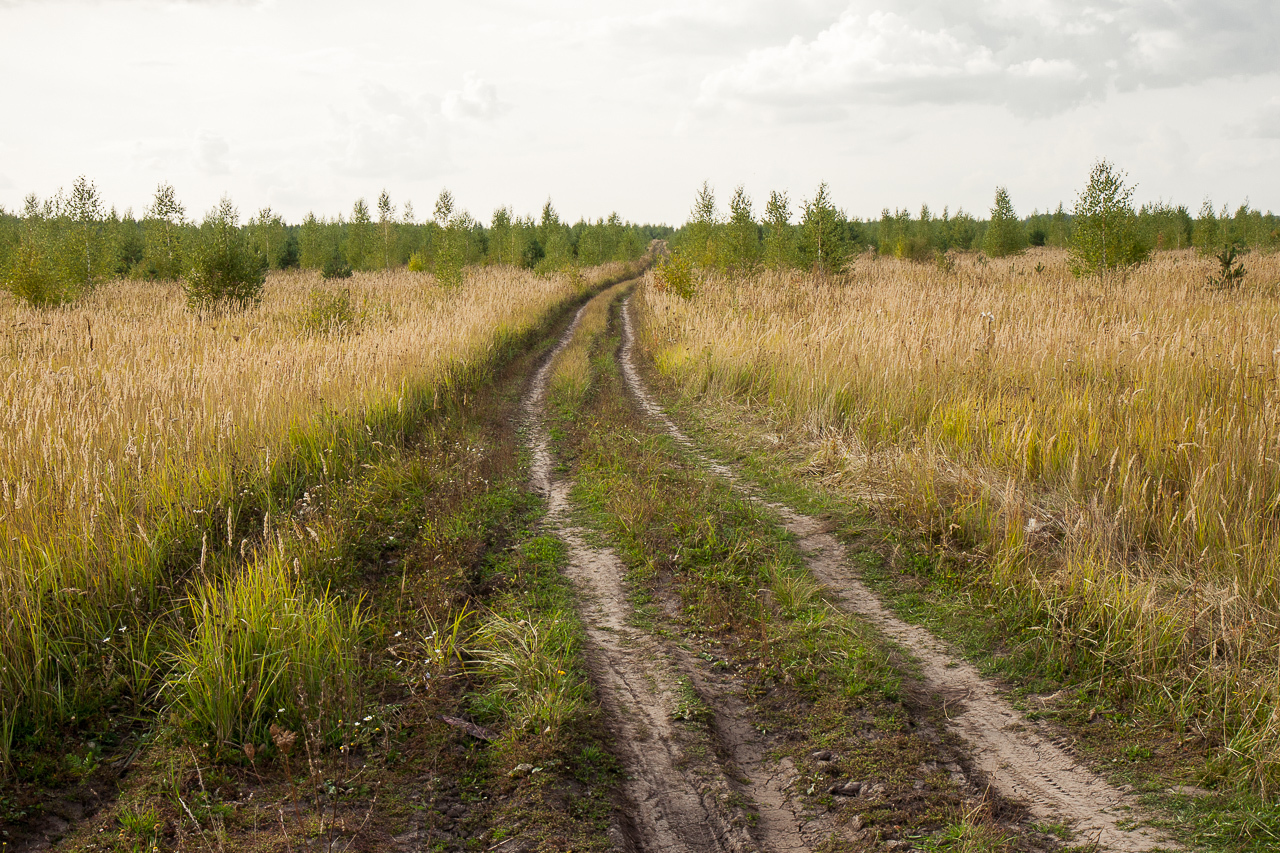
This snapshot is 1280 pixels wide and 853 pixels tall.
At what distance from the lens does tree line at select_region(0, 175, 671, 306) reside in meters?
17.5

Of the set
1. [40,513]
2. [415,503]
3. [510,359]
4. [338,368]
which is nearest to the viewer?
[40,513]

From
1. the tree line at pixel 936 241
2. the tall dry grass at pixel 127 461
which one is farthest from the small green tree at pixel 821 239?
the tall dry grass at pixel 127 461

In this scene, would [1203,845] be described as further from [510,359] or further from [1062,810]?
[510,359]

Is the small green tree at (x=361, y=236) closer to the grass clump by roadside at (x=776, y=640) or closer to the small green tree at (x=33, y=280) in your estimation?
the small green tree at (x=33, y=280)

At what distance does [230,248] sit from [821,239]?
17.3 meters

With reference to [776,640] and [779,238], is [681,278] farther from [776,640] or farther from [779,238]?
[776,640]

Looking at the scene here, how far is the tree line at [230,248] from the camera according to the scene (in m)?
17.5

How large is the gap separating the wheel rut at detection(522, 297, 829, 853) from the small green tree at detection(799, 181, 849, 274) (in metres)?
20.1

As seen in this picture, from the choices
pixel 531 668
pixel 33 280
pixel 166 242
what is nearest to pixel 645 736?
pixel 531 668

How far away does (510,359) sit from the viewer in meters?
15.5

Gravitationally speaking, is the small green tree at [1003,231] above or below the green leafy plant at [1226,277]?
above

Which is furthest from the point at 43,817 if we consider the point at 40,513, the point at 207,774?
the point at 40,513

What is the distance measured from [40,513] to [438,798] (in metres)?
3.21

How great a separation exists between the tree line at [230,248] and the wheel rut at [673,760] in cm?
1647
